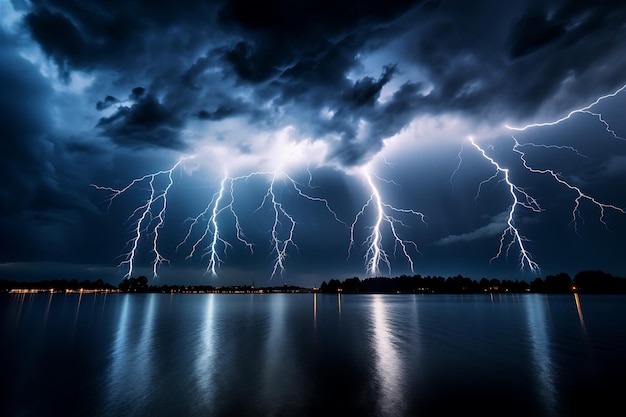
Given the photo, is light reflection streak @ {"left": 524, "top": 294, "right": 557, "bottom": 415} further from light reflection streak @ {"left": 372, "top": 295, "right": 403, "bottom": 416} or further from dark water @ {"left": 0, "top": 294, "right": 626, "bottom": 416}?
light reflection streak @ {"left": 372, "top": 295, "right": 403, "bottom": 416}

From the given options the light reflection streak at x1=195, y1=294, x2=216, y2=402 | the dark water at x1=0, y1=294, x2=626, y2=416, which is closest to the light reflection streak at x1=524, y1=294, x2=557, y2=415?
the dark water at x1=0, y1=294, x2=626, y2=416

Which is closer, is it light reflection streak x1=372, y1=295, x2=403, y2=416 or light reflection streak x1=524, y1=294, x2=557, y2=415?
light reflection streak x1=372, y1=295, x2=403, y2=416

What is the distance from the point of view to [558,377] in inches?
504

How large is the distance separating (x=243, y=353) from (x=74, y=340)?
1314 cm

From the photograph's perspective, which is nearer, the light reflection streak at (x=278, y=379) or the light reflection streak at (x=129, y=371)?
the light reflection streak at (x=278, y=379)

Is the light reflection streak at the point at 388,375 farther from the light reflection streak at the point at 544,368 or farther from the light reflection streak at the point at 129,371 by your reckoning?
the light reflection streak at the point at 129,371

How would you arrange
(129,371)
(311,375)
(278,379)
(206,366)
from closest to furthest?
(278,379), (311,375), (129,371), (206,366)

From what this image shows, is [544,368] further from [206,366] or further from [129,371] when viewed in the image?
[129,371]

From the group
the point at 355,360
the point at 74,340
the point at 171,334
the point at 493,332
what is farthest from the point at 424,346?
the point at 74,340

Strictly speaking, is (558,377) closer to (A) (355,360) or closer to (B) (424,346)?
(B) (424,346)

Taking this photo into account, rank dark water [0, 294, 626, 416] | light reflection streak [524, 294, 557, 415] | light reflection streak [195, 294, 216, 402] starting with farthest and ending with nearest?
light reflection streak [195, 294, 216, 402]
light reflection streak [524, 294, 557, 415]
dark water [0, 294, 626, 416]

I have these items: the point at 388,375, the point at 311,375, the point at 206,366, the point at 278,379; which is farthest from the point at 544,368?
the point at 206,366

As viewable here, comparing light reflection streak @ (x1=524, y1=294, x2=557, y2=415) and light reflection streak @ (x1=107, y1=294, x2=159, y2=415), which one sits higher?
light reflection streak @ (x1=107, y1=294, x2=159, y2=415)

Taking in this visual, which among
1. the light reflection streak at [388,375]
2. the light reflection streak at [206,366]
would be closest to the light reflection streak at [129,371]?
the light reflection streak at [206,366]
